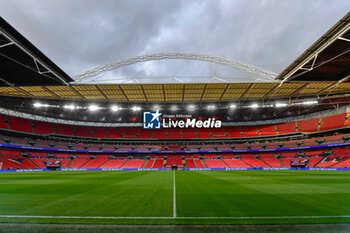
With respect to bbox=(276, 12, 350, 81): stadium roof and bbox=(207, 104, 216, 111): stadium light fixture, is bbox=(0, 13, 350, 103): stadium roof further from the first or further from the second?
bbox=(207, 104, 216, 111): stadium light fixture

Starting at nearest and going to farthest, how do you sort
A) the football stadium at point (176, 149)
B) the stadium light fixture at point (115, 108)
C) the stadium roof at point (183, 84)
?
the football stadium at point (176, 149), the stadium roof at point (183, 84), the stadium light fixture at point (115, 108)

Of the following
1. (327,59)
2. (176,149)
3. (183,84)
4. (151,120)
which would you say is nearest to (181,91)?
(183,84)

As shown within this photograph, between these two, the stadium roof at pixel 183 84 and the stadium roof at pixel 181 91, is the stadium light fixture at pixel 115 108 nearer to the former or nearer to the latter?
the stadium roof at pixel 181 91

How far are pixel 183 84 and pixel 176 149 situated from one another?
1065 inches

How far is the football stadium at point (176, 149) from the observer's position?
→ 5.65 metres

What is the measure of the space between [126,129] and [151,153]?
13.7 m

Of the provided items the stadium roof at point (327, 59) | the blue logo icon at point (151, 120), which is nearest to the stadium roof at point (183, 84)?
the stadium roof at point (327, 59)

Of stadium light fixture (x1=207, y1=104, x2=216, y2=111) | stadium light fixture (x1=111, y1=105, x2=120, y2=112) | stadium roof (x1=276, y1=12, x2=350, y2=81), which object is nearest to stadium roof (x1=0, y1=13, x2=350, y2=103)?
stadium roof (x1=276, y1=12, x2=350, y2=81)

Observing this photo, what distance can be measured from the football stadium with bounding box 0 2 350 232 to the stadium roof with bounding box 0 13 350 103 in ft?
0.59

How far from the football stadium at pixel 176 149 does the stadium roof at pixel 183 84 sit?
0.59 ft

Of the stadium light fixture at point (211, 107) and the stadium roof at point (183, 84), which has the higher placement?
the stadium roof at point (183, 84)

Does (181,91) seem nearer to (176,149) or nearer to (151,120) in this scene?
(151,120)

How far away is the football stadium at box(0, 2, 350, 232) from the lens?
565 centimetres

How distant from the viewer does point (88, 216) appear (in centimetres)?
545
